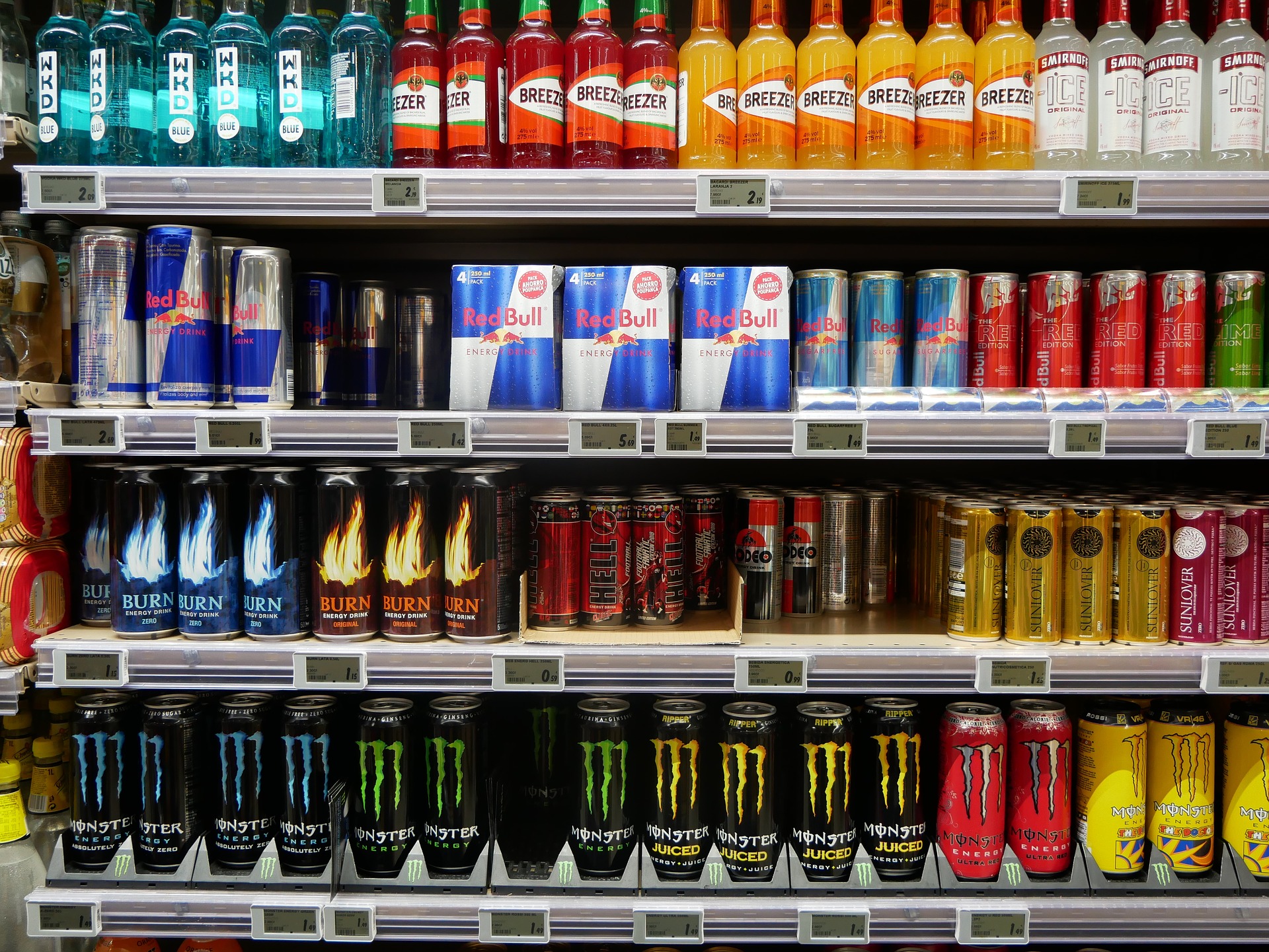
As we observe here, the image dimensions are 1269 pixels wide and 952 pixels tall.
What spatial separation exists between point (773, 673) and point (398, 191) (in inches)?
43.9

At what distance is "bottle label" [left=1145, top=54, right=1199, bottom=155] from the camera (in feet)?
5.20

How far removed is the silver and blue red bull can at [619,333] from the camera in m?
1.56

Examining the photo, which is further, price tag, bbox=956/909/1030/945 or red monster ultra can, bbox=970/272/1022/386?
red monster ultra can, bbox=970/272/1022/386

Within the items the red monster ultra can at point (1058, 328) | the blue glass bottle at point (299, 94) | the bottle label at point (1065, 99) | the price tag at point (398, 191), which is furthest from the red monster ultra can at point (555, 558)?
the bottle label at point (1065, 99)

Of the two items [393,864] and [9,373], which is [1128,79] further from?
[9,373]

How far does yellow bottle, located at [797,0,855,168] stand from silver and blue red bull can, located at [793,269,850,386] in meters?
0.23

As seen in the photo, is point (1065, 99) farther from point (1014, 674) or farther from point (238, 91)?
point (238, 91)

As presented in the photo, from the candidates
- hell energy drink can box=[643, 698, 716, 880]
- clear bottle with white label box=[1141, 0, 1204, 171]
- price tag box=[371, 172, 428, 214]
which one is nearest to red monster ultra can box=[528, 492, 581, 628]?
hell energy drink can box=[643, 698, 716, 880]

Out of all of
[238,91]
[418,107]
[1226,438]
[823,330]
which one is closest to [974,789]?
[1226,438]

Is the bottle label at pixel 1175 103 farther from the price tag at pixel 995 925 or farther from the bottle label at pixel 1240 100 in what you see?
the price tag at pixel 995 925

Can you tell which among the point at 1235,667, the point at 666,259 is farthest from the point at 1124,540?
the point at 666,259

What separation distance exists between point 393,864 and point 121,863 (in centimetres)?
51

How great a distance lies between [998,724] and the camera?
1539 mm

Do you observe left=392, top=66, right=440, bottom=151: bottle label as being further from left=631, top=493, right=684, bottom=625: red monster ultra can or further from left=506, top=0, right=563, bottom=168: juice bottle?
left=631, top=493, right=684, bottom=625: red monster ultra can
